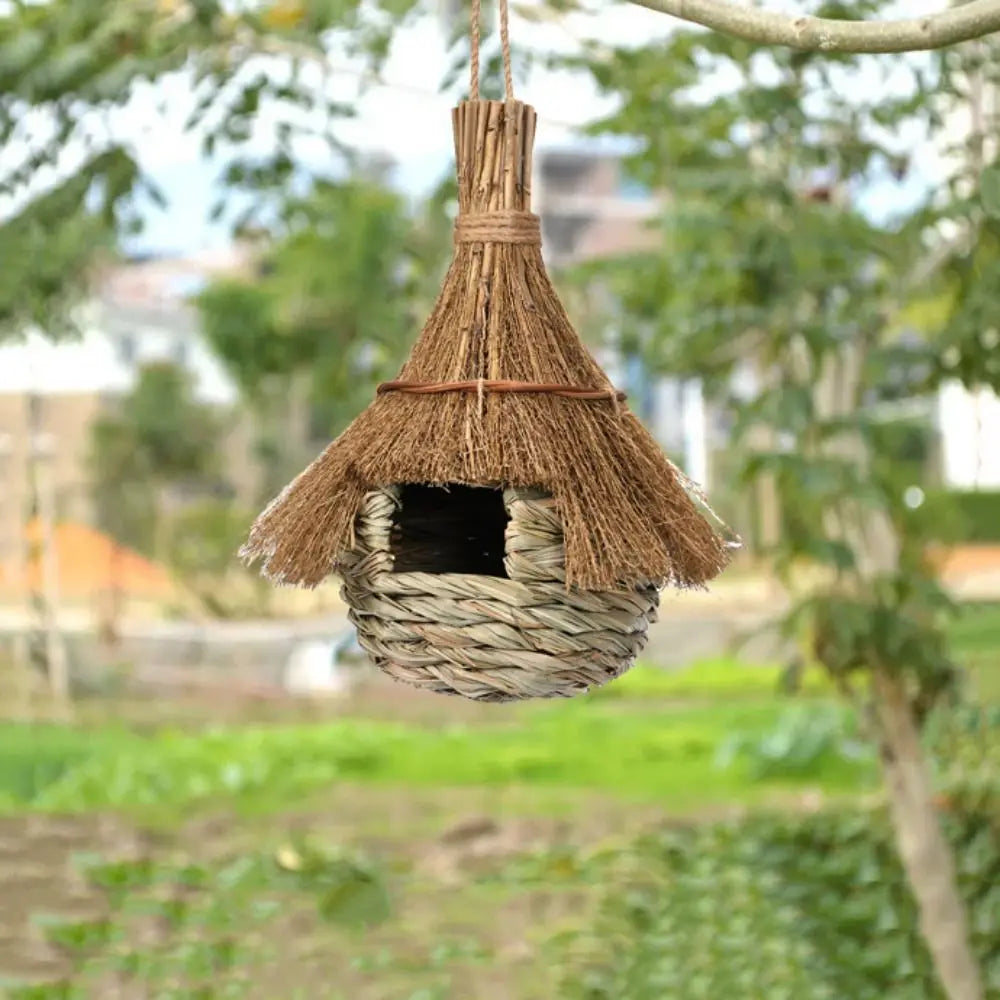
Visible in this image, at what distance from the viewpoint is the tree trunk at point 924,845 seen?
494 centimetres

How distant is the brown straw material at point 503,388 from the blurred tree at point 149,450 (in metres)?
17.6

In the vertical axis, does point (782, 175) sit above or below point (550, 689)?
above

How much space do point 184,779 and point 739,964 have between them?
400 centimetres

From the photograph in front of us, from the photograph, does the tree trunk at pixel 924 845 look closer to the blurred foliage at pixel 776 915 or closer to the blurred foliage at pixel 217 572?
the blurred foliage at pixel 776 915

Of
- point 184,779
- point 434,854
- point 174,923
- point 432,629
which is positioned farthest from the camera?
point 184,779

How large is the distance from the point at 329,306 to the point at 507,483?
1228 cm

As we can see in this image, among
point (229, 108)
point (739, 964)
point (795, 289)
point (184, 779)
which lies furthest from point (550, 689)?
point (184, 779)

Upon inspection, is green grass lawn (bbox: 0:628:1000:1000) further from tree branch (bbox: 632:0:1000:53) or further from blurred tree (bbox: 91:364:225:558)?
blurred tree (bbox: 91:364:225:558)

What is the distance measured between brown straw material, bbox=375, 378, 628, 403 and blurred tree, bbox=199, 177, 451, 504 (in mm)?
2440

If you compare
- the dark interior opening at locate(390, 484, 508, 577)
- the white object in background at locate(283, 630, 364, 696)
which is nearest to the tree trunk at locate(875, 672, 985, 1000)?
the dark interior opening at locate(390, 484, 508, 577)

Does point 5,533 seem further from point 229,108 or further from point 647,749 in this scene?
point 229,108

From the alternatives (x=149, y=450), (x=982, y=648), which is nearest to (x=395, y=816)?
(x=982, y=648)

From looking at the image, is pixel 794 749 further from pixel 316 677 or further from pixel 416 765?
pixel 316 677

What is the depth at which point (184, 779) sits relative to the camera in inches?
345
